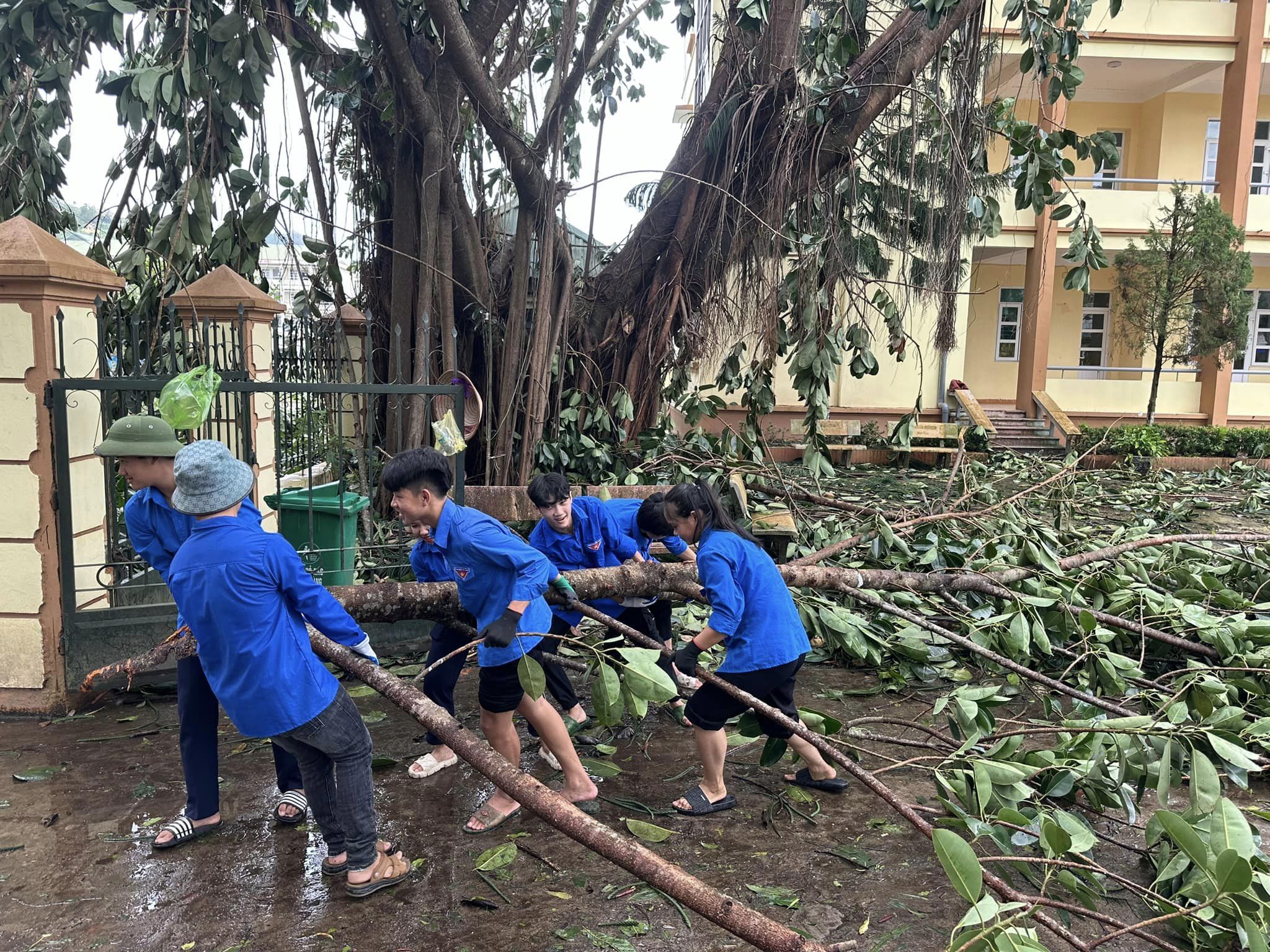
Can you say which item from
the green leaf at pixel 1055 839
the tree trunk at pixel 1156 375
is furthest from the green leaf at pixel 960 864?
the tree trunk at pixel 1156 375

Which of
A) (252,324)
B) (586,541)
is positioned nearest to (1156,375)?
(586,541)

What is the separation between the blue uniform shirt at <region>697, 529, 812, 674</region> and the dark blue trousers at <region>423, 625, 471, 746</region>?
1141 millimetres

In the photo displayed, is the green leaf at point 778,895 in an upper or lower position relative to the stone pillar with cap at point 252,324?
lower

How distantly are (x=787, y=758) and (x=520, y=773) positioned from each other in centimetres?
162

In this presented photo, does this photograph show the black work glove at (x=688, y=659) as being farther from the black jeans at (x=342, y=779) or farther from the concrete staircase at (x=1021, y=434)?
the concrete staircase at (x=1021, y=434)

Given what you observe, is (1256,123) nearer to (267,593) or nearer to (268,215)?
(268,215)

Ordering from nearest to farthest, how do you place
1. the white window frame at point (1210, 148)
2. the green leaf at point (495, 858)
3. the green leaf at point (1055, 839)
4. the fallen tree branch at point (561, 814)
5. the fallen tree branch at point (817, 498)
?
the fallen tree branch at point (561, 814)
the green leaf at point (1055, 839)
the green leaf at point (495, 858)
the fallen tree branch at point (817, 498)
the white window frame at point (1210, 148)

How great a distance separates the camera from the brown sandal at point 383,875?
2.81 metres

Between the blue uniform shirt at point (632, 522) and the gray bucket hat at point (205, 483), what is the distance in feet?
6.32

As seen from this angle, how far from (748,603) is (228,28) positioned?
3.84 m

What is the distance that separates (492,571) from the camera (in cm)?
319

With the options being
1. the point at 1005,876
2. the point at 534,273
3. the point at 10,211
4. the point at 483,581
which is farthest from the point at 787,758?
the point at 10,211

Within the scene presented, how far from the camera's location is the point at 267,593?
2.67 metres

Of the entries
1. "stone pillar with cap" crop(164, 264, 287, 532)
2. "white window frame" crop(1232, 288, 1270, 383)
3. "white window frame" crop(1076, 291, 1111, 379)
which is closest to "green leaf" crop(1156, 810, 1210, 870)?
"stone pillar with cap" crop(164, 264, 287, 532)
